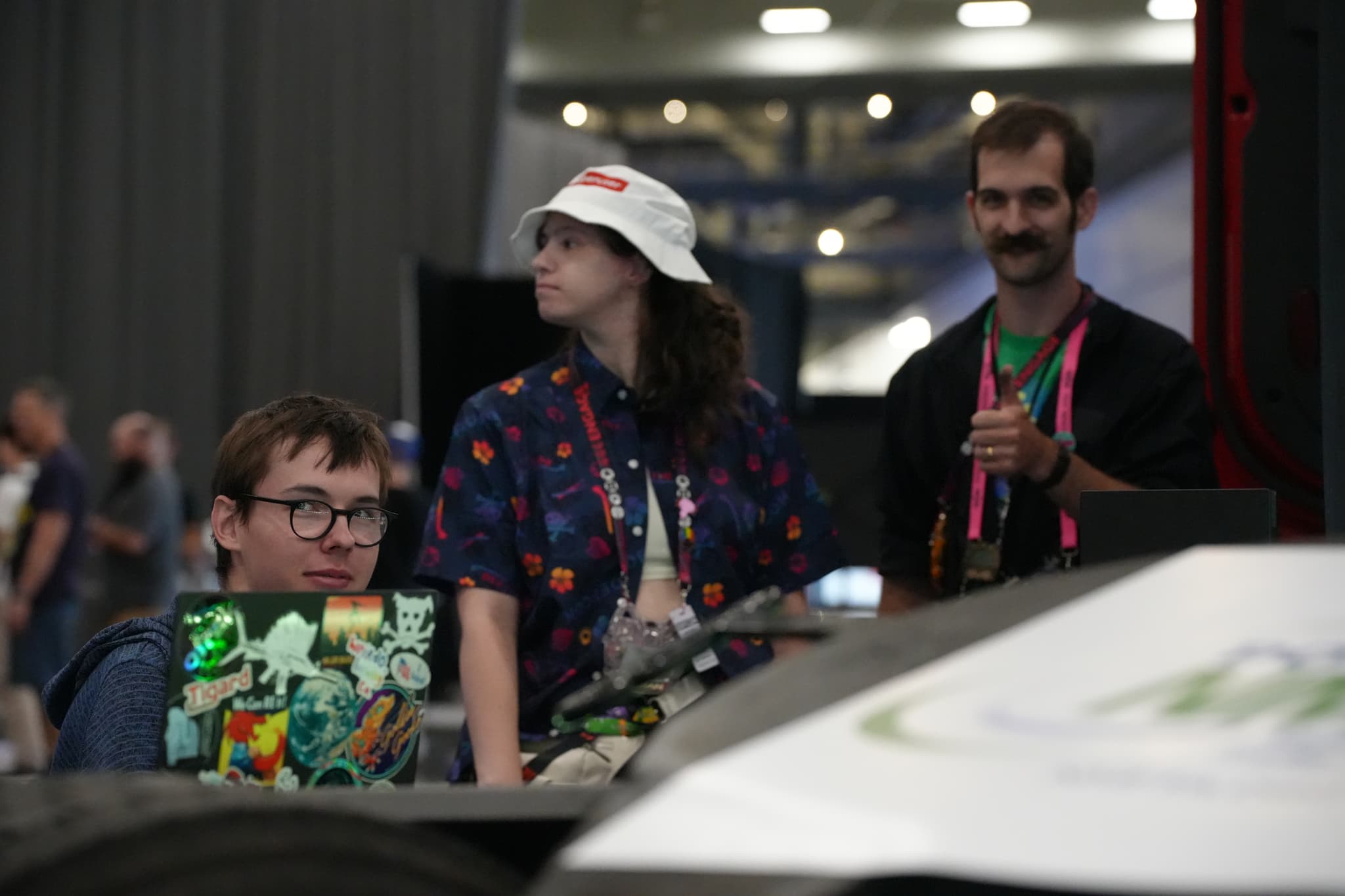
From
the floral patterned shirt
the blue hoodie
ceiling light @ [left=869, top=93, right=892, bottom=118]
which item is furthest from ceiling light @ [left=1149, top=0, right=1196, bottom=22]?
the blue hoodie

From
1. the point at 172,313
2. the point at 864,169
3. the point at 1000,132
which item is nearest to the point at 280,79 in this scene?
the point at 172,313

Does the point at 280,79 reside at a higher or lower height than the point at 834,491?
higher

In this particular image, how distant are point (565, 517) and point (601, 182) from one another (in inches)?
22.7

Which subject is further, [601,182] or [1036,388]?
[601,182]

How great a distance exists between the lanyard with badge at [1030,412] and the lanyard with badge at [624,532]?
0.41 metres

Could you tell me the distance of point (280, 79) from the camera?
895cm

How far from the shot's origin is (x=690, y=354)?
2.50m

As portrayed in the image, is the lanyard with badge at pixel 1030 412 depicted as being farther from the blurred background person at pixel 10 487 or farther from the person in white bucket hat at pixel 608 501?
the blurred background person at pixel 10 487

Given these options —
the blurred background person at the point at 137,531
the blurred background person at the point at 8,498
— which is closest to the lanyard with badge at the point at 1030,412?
the blurred background person at the point at 137,531

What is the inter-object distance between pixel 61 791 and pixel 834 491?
472 cm

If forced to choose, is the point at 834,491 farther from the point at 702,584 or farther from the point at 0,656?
the point at 0,656

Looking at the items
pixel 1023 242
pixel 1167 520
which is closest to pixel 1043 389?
pixel 1023 242

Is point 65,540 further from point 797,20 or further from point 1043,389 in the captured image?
point 1043,389

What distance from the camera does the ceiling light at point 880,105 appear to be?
9.16 m
